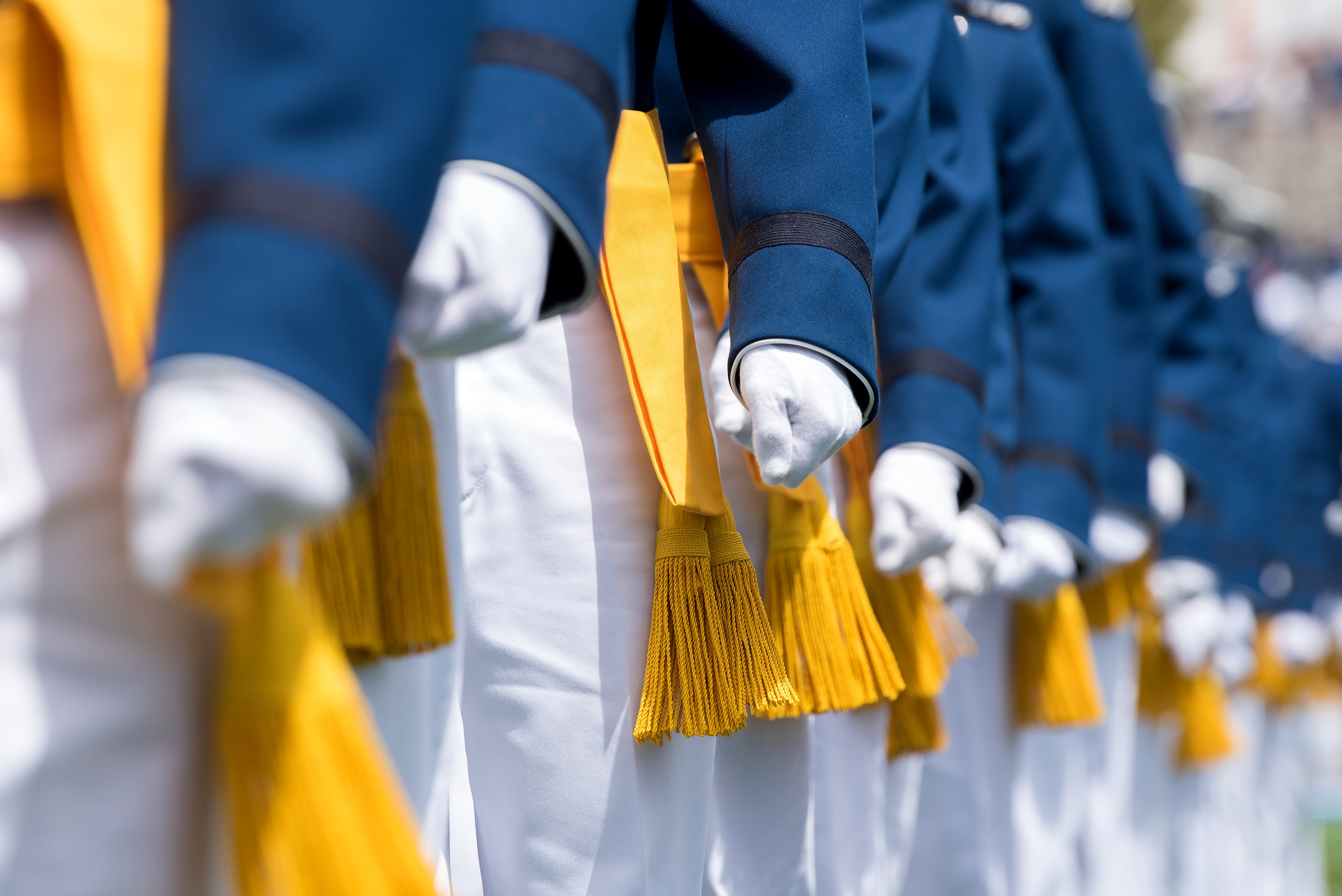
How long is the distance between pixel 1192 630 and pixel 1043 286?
1.43m

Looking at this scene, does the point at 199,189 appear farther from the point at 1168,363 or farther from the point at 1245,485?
the point at 1245,485

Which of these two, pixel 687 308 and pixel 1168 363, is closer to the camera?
pixel 687 308

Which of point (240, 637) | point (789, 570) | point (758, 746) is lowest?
point (758, 746)

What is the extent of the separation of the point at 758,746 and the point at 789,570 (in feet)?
0.75

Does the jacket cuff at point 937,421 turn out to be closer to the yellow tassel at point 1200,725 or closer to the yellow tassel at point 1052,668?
the yellow tassel at point 1052,668

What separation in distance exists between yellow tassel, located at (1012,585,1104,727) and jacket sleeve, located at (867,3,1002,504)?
2.26 ft

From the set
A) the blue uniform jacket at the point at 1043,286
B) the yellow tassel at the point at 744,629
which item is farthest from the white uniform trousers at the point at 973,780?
the yellow tassel at the point at 744,629

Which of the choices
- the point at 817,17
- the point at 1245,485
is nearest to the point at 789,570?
the point at 817,17

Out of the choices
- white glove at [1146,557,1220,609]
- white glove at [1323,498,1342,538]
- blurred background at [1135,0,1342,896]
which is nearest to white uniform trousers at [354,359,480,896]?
white glove at [1146,557,1220,609]

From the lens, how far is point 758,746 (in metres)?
1.78

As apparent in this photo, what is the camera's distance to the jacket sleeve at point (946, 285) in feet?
6.15

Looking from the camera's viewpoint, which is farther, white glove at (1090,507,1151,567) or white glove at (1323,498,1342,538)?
white glove at (1323,498,1342,538)

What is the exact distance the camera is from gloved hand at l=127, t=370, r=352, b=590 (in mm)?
716

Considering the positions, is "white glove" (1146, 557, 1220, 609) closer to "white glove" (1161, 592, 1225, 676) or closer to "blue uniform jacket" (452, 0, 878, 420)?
"white glove" (1161, 592, 1225, 676)
